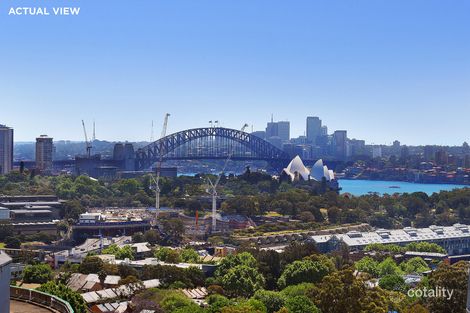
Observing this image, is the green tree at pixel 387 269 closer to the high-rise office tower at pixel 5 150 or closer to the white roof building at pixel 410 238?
the white roof building at pixel 410 238

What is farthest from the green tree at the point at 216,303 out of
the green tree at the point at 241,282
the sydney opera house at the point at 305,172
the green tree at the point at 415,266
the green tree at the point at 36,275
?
the sydney opera house at the point at 305,172

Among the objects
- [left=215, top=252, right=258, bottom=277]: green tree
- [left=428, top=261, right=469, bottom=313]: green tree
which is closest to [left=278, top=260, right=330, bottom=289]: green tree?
[left=215, top=252, right=258, bottom=277]: green tree

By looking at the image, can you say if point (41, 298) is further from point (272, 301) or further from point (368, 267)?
point (368, 267)

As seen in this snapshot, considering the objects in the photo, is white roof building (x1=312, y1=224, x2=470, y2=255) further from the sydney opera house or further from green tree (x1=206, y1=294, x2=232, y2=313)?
the sydney opera house

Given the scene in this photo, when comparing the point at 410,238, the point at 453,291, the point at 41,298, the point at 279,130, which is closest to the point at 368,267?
the point at 453,291

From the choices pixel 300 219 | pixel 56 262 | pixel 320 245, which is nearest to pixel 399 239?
pixel 320 245

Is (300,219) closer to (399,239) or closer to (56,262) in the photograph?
(399,239)

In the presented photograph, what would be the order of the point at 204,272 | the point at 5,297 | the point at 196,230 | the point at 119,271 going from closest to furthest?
1. the point at 5,297
2. the point at 119,271
3. the point at 204,272
4. the point at 196,230
